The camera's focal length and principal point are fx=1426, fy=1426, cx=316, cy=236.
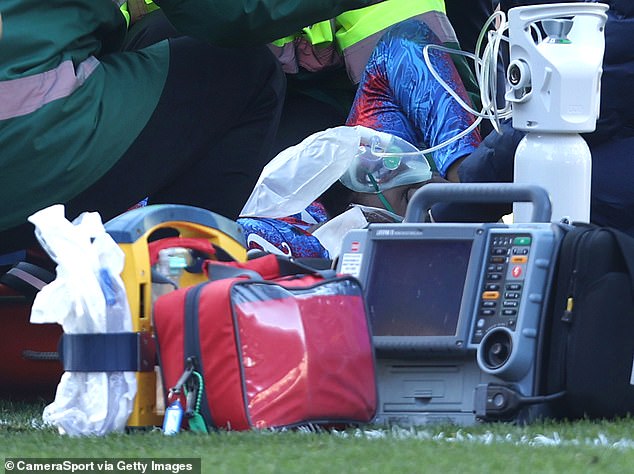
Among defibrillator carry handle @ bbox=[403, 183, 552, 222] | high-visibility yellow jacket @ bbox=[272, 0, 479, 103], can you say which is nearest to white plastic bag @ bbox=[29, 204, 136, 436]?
defibrillator carry handle @ bbox=[403, 183, 552, 222]

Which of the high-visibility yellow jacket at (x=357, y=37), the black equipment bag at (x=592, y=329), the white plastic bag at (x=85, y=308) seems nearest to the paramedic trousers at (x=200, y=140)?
the white plastic bag at (x=85, y=308)

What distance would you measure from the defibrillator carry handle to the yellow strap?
1647 millimetres

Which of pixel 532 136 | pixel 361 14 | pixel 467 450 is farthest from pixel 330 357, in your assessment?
pixel 361 14

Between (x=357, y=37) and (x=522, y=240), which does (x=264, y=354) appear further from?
(x=357, y=37)

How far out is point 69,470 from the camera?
1.79 meters

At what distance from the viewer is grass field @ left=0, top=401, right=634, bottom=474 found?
1.77m

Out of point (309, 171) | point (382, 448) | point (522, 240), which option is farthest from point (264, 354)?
point (309, 171)

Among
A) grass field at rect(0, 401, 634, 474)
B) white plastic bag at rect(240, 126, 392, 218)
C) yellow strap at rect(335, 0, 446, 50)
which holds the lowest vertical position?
white plastic bag at rect(240, 126, 392, 218)

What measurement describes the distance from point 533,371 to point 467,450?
0.33 m

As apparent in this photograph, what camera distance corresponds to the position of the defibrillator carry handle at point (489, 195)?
2.34 m

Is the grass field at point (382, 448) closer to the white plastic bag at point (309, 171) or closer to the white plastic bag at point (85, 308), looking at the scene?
the white plastic bag at point (85, 308)

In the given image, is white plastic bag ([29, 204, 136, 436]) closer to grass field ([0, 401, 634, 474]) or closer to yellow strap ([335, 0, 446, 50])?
grass field ([0, 401, 634, 474])

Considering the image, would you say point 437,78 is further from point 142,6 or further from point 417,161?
point 142,6

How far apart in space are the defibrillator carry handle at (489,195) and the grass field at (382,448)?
380 mm
